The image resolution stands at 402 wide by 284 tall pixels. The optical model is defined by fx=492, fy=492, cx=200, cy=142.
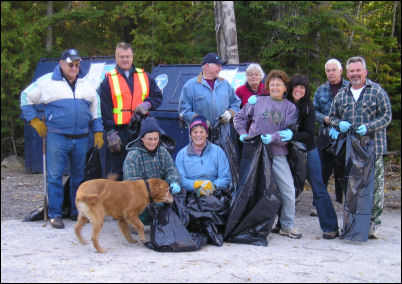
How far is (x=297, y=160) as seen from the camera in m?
4.87

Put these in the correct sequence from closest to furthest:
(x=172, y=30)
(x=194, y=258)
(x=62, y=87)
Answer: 1. (x=194, y=258)
2. (x=62, y=87)
3. (x=172, y=30)

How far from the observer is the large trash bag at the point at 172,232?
14.4ft

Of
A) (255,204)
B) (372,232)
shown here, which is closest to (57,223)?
(255,204)

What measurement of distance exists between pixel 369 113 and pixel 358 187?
756mm

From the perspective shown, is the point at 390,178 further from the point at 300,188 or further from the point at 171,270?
the point at 171,270

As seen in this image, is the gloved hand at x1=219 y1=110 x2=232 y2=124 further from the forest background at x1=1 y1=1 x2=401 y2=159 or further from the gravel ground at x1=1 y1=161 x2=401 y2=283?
the forest background at x1=1 y1=1 x2=401 y2=159

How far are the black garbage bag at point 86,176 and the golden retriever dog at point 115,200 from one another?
86 cm

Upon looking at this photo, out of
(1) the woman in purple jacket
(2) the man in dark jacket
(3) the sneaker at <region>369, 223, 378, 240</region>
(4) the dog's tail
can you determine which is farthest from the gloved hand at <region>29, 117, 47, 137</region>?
(3) the sneaker at <region>369, 223, 378, 240</region>

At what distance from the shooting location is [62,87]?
17.2ft

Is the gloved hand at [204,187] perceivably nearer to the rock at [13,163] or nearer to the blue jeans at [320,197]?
the blue jeans at [320,197]

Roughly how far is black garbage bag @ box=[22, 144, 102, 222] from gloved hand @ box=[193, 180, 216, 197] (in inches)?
46.8

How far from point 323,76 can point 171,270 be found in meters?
6.63

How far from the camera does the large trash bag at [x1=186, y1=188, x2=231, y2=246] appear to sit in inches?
185

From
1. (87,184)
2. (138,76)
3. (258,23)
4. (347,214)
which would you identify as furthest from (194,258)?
(258,23)
